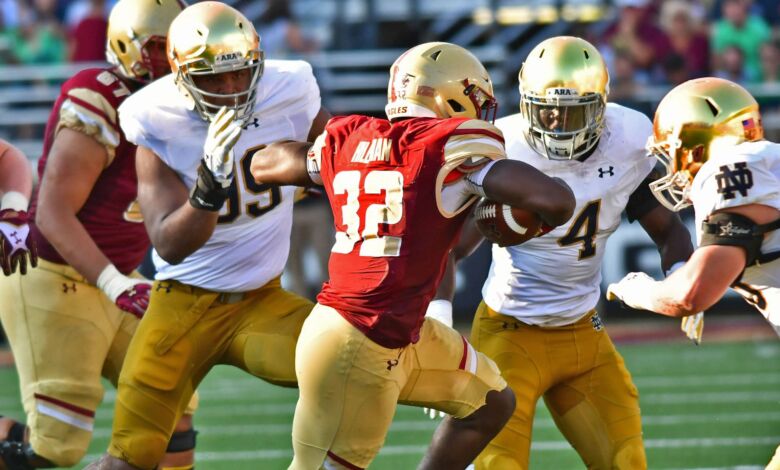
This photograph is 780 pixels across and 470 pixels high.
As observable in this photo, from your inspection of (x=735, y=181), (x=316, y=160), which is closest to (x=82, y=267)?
(x=316, y=160)

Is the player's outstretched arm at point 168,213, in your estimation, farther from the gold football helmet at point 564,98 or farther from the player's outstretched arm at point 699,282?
the player's outstretched arm at point 699,282

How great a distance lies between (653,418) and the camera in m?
7.17

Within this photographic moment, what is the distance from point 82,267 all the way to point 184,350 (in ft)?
2.00

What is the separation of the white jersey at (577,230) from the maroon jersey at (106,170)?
1.44m

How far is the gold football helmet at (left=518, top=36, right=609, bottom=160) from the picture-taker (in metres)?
4.32

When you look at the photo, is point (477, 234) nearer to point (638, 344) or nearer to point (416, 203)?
point (416, 203)

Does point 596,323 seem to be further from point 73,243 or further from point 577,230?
point 73,243

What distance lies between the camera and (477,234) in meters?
4.62

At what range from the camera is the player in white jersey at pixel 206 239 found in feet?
Result: 14.4

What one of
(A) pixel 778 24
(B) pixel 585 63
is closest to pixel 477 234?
(B) pixel 585 63

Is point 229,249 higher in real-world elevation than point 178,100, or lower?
lower

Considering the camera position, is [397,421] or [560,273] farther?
[397,421]

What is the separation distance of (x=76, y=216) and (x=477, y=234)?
1519 mm

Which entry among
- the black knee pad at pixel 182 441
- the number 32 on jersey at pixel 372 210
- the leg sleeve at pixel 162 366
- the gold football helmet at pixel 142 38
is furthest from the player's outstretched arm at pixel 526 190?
the black knee pad at pixel 182 441
